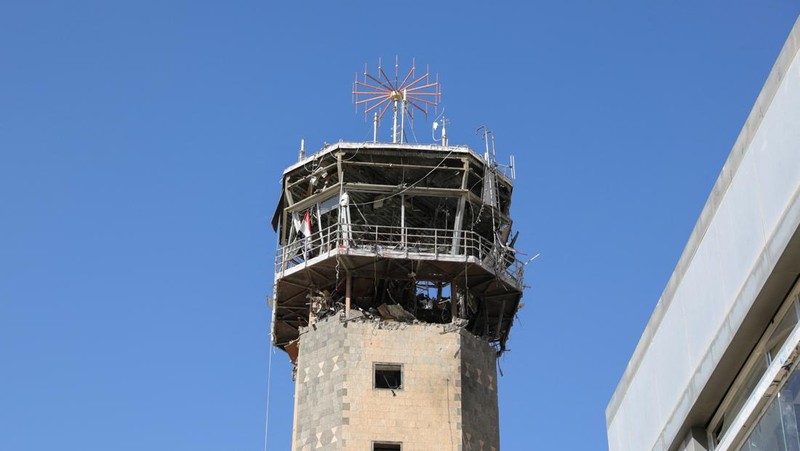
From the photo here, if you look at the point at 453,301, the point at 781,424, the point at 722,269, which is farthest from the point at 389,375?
the point at 781,424

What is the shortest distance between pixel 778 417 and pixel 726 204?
386 centimetres

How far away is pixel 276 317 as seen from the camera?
5903 centimetres

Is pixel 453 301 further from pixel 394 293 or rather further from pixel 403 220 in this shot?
pixel 403 220

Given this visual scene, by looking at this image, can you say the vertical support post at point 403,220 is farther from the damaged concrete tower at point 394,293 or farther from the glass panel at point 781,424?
the glass panel at point 781,424

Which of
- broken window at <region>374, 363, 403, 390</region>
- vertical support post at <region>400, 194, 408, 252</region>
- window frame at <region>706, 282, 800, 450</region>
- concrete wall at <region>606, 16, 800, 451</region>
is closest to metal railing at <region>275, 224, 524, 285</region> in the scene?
vertical support post at <region>400, 194, 408, 252</region>

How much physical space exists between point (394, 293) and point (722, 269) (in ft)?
113

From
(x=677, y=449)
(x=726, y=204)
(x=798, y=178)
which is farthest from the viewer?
(x=677, y=449)

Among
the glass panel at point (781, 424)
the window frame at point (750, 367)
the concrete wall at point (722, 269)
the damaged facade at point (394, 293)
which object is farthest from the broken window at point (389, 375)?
the glass panel at point (781, 424)

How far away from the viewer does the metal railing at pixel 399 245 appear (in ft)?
183

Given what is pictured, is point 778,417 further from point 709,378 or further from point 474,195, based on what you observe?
point 474,195

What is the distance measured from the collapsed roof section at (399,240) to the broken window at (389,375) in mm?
2314

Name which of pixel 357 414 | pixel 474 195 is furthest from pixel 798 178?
pixel 474 195

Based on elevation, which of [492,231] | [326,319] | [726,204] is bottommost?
[726,204]

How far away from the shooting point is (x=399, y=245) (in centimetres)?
5631
